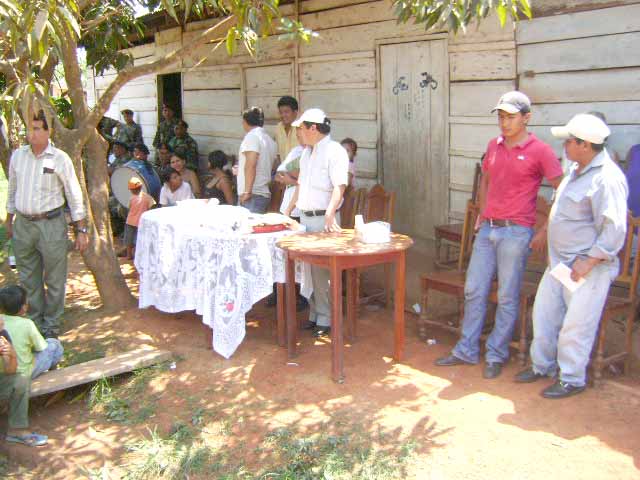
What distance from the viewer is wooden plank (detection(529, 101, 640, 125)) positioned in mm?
5277

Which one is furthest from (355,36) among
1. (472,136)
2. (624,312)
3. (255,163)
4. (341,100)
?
(624,312)

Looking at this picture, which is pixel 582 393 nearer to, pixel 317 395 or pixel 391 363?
pixel 391 363

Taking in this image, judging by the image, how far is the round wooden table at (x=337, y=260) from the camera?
4.55 metres

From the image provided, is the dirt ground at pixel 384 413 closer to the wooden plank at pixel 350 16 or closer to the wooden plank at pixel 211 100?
the wooden plank at pixel 350 16

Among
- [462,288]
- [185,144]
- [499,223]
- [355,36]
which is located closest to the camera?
[499,223]

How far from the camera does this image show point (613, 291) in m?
5.48

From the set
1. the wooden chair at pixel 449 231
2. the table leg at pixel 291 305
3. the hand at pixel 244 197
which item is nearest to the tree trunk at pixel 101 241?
the hand at pixel 244 197

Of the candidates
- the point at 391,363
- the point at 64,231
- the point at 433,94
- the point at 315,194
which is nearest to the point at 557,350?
the point at 391,363

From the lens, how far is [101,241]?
21.1 feet

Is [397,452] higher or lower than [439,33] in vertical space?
lower

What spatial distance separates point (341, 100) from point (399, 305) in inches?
144

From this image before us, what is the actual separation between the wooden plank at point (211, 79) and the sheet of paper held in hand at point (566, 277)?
643 centimetres

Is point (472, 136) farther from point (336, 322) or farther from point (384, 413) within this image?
point (384, 413)

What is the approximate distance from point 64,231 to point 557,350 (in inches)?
155
